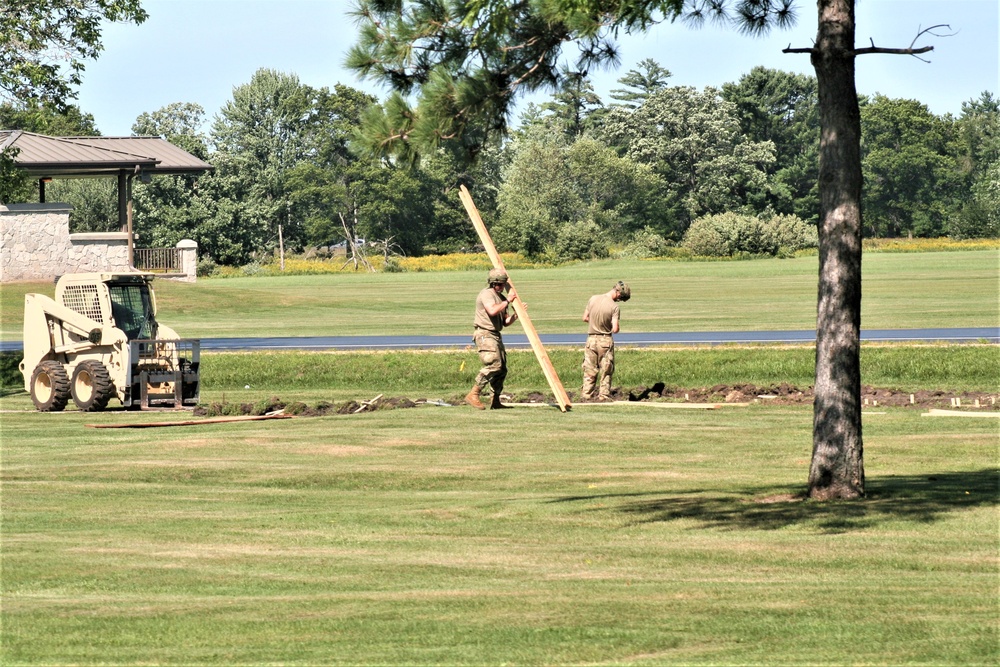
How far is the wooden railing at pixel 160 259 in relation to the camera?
196ft

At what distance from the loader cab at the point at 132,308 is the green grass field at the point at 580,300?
17297 millimetres

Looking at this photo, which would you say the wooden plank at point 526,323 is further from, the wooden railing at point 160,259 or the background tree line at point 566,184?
the background tree line at point 566,184

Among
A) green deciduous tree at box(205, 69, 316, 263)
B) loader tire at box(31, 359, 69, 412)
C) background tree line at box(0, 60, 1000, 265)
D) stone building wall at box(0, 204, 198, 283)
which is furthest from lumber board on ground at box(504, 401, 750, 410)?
green deciduous tree at box(205, 69, 316, 263)

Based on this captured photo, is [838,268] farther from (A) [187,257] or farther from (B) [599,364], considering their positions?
(A) [187,257]

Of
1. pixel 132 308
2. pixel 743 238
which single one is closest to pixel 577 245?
pixel 743 238

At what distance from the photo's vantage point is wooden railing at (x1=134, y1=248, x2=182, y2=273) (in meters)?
59.8

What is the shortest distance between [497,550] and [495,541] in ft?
1.41

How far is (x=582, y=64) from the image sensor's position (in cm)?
1455

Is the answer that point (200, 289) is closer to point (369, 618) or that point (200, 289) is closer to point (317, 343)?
point (317, 343)

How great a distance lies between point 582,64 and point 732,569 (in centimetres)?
698

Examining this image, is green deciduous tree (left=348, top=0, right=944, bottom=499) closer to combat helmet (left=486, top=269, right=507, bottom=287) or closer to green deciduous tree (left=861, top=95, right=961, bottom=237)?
combat helmet (left=486, top=269, right=507, bottom=287)

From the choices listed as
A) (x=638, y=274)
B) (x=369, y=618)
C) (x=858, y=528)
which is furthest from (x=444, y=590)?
(x=638, y=274)

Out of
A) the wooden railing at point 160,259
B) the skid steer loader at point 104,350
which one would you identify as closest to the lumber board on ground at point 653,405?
the skid steer loader at point 104,350

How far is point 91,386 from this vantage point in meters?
23.0
